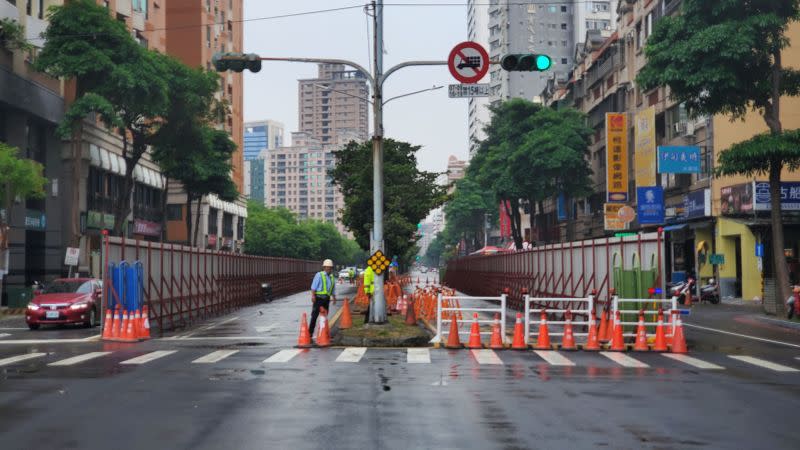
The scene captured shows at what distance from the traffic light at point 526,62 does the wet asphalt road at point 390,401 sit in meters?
6.14

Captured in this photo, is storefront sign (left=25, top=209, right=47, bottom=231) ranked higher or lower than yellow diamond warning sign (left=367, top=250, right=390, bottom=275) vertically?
higher

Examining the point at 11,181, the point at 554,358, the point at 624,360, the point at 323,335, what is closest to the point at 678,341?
the point at 624,360

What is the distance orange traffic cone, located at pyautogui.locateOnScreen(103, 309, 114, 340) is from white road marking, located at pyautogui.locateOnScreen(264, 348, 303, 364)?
5.79 metres

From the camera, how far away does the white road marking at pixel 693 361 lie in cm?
1611

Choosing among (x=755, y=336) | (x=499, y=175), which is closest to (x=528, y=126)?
(x=499, y=175)

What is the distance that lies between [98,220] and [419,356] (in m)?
45.2

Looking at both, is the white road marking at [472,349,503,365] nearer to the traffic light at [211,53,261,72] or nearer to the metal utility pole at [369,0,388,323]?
the metal utility pole at [369,0,388,323]

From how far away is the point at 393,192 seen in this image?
5269 cm

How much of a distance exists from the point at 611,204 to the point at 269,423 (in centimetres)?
4929

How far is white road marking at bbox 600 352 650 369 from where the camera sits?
16.4m

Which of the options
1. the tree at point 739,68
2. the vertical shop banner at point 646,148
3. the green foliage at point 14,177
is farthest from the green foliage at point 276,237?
the tree at point 739,68

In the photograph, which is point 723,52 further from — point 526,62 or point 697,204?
point 697,204

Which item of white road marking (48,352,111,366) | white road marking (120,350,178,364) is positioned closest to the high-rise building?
white road marking (120,350,178,364)

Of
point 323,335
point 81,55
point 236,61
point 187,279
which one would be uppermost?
point 81,55
